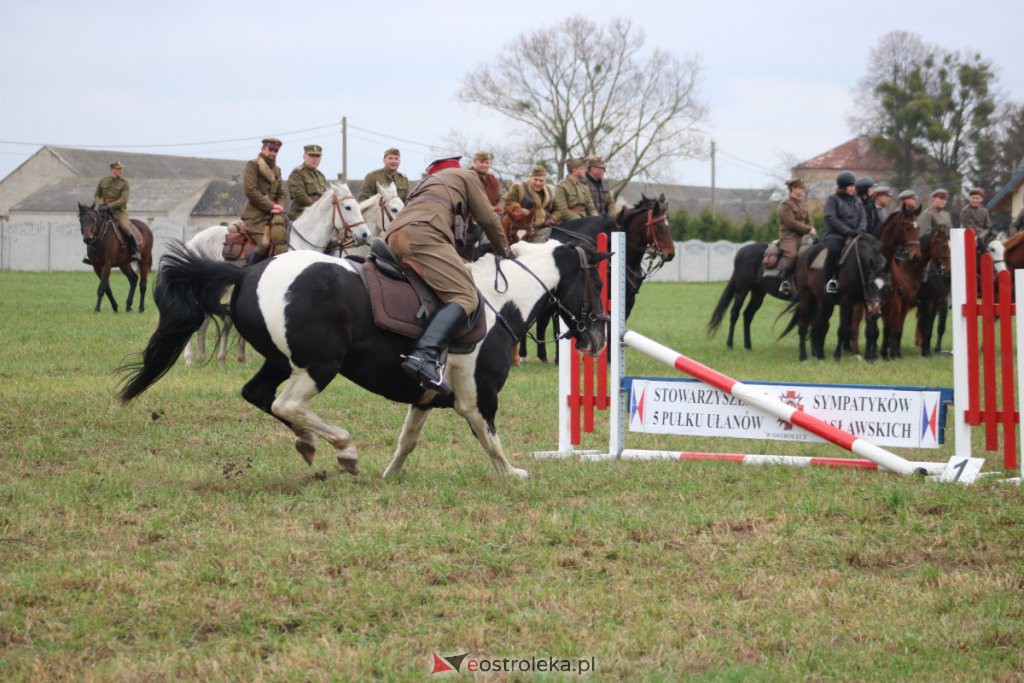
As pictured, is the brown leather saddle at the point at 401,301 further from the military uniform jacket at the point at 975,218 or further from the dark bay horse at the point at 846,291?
the military uniform jacket at the point at 975,218

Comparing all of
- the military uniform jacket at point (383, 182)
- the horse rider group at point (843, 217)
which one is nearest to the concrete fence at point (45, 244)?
the military uniform jacket at point (383, 182)

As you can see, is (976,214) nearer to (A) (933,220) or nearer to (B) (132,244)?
(A) (933,220)

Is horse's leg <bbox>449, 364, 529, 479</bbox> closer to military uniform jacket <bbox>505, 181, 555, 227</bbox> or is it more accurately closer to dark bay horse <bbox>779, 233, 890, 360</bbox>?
military uniform jacket <bbox>505, 181, 555, 227</bbox>

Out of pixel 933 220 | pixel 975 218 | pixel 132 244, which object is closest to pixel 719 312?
pixel 933 220

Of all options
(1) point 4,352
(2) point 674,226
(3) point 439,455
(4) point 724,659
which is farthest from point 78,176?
(4) point 724,659

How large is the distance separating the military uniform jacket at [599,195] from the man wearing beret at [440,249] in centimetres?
926

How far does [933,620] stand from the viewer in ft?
15.4

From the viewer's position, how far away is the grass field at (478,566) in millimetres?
4289

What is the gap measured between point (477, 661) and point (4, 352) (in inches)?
489

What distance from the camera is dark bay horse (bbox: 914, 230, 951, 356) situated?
17.4m

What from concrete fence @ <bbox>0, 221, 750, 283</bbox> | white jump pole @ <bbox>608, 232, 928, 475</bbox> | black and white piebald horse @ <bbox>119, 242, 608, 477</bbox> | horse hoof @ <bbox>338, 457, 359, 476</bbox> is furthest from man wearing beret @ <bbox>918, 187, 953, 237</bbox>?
concrete fence @ <bbox>0, 221, 750, 283</bbox>

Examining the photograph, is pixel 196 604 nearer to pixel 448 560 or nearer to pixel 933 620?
pixel 448 560

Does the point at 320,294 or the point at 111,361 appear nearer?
the point at 320,294

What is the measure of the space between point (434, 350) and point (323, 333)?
2.18 ft
